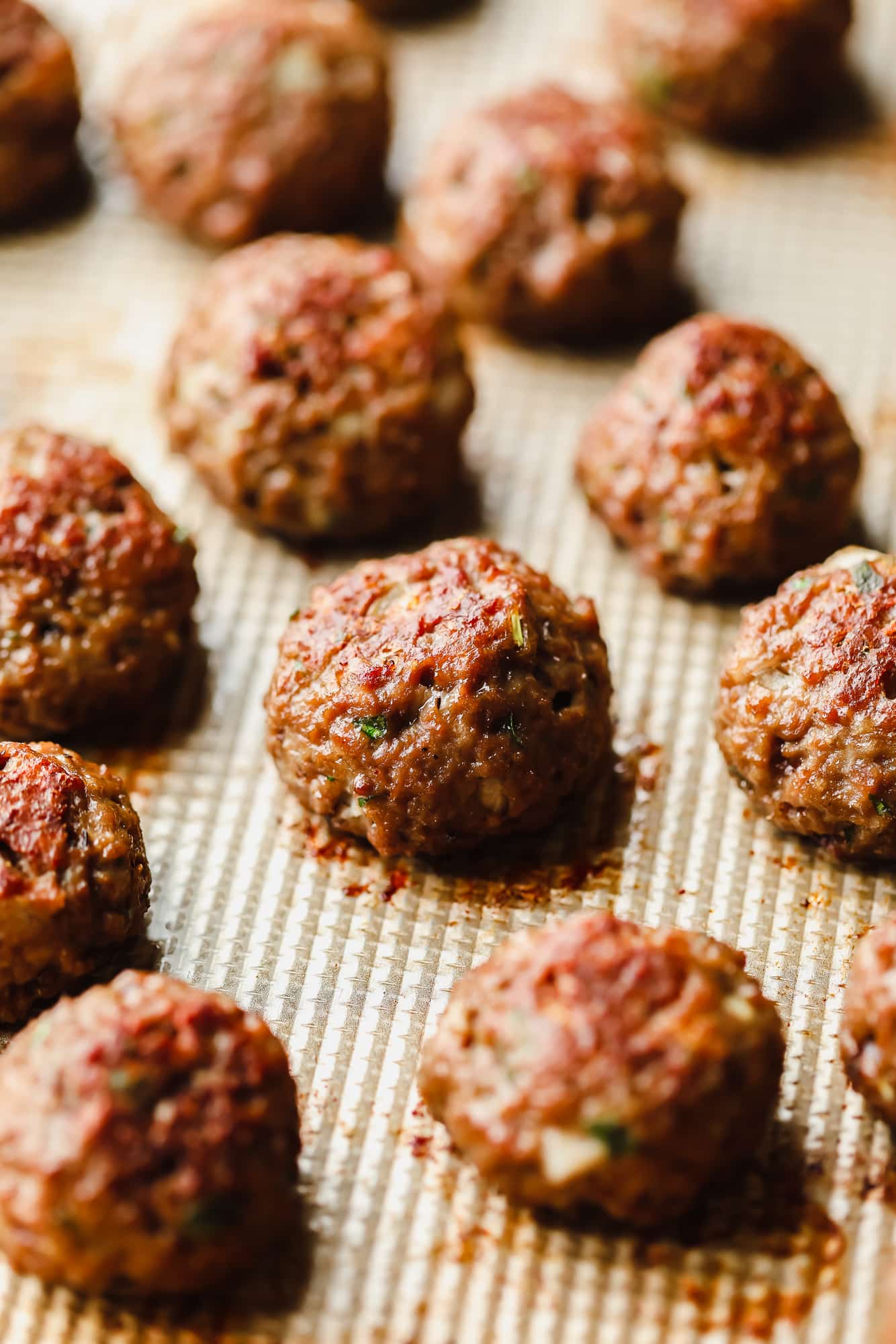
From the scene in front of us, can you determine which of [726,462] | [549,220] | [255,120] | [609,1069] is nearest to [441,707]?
[609,1069]

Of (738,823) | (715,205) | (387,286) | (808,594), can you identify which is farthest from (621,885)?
(715,205)

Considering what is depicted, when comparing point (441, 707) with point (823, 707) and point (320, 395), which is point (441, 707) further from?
point (320, 395)

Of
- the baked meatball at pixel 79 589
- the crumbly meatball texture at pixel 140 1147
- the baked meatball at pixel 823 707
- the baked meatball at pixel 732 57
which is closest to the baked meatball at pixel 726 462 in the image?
the baked meatball at pixel 823 707

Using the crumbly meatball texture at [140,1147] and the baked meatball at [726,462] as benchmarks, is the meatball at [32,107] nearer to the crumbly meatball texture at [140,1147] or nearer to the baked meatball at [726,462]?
the baked meatball at [726,462]

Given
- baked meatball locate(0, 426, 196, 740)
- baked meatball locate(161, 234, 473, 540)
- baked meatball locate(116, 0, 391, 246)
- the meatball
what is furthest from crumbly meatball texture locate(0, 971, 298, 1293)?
the meatball

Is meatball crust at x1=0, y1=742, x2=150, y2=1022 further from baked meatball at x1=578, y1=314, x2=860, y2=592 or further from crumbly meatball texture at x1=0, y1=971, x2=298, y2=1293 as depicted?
baked meatball at x1=578, y1=314, x2=860, y2=592
